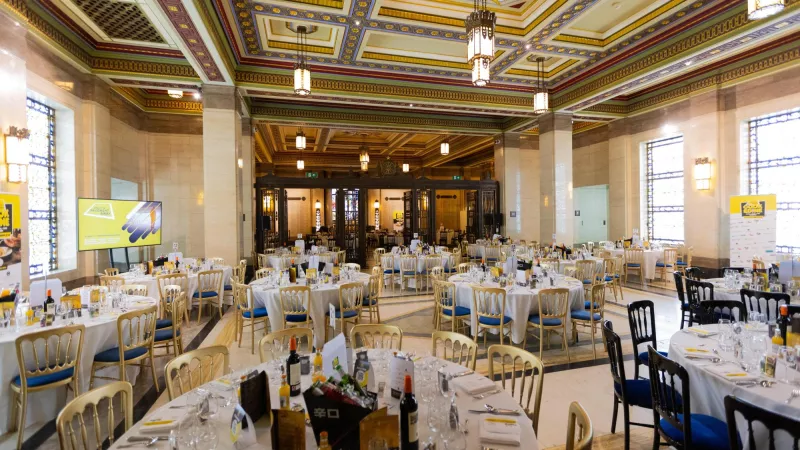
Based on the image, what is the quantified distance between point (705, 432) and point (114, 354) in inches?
199

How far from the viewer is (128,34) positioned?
23.2ft

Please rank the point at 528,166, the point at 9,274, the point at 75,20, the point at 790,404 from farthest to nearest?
the point at 528,166, the point at 75,20, the point at 9,274, the point at 790,404

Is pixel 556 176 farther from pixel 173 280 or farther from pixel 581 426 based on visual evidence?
pixel 581 426

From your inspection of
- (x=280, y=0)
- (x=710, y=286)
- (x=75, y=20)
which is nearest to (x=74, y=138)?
(x=75, y=20)

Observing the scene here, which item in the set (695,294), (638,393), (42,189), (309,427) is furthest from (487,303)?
(42,189)

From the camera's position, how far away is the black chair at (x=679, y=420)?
7.44ft

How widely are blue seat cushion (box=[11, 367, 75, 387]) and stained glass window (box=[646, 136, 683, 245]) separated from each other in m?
13.3

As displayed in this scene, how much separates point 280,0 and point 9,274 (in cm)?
552

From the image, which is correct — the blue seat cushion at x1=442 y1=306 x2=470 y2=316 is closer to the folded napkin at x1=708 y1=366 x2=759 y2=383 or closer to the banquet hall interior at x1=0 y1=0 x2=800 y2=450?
the banquet hall interior at x1=0 y1=0 x2=800 y2=450

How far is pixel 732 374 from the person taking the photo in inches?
98.0

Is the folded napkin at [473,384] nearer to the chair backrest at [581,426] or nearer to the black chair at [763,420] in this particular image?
the chair backrest at [581,426]

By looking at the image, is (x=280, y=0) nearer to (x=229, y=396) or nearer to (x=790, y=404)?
(x=229, y=396)

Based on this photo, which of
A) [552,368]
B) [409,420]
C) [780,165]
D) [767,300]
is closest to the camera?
[409,420]

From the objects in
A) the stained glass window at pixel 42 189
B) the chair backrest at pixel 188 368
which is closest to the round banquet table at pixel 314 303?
the chair backrest at pixel 188 368
